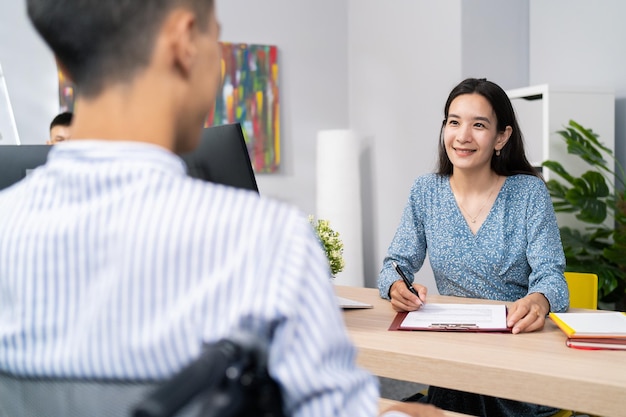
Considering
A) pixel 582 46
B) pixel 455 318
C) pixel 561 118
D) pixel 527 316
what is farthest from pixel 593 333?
pixel 582 46

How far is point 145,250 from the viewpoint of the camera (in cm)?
62

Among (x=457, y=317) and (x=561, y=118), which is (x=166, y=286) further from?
(x=561, y=118)

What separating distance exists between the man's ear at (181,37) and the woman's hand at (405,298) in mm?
1311

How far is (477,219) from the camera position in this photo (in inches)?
91.9

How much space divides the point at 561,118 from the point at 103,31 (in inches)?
135

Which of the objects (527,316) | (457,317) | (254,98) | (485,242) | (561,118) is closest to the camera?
(527,316)

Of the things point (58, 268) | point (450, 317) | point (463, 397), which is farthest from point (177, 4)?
point (463, 397)

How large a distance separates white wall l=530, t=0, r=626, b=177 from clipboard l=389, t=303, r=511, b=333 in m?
2.44

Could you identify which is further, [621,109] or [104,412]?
[621,109]

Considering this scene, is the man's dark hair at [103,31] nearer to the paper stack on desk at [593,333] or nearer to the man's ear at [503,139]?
the paper stack on desk at [593,333]

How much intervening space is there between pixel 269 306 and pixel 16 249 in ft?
0.84

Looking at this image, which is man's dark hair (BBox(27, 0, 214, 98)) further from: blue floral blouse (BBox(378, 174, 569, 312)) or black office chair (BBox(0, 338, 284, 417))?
blue floral blouse (BBox(378, 174, 569, 312))

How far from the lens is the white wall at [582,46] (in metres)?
3.88

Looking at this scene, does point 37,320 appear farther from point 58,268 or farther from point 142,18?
point 142,18
